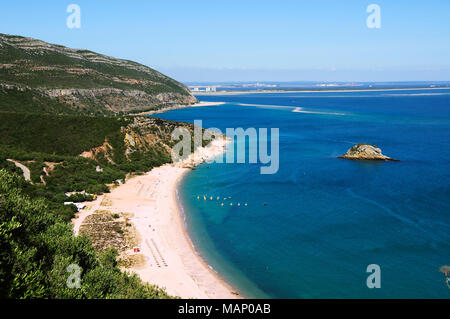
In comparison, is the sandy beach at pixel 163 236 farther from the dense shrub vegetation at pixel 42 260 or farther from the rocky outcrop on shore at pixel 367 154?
the rocky outcrop on shore at pixel 367 154

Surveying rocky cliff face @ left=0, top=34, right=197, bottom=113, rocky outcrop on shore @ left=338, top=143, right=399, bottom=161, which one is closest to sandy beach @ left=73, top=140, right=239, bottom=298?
rocky outcrop on shore @ left=338, top=143, right=399, bottom=161

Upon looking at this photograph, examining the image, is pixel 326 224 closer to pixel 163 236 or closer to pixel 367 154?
pixel 163 236

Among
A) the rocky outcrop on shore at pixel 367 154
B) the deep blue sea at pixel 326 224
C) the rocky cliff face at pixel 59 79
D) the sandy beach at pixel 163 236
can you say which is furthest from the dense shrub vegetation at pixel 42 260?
the rocky cliff face at pixel 59 79

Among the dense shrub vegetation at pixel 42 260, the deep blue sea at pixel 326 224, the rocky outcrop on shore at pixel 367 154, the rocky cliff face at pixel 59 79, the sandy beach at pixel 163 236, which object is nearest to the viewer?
the dense shrub vegetation at pixel 42 260

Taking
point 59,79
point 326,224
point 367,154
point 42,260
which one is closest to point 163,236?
point 42,260
